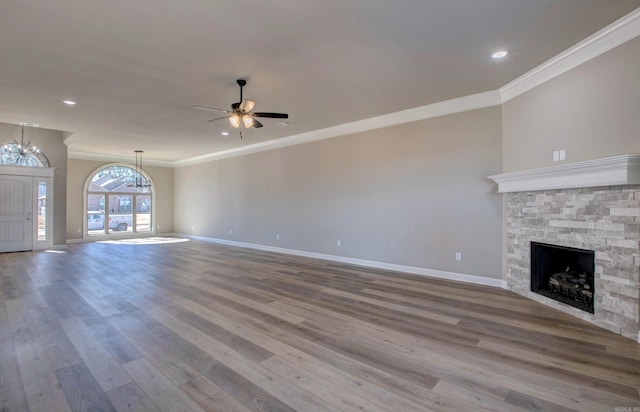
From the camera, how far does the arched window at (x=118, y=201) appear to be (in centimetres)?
1062

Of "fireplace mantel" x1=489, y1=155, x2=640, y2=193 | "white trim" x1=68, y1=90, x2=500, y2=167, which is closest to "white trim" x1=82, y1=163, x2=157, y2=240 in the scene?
"white trim" x1=68, y1=90, x2=500, y2=167

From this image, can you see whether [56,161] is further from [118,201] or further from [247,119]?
[247,119]

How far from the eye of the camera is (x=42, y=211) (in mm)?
8133

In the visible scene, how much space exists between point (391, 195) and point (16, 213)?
30.9 feet

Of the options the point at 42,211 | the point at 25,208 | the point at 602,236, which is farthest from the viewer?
the point at 42,211

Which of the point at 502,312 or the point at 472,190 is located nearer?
the point at 502,312

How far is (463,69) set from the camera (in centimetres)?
392

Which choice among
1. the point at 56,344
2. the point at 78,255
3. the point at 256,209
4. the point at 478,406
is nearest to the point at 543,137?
the point at 478,406

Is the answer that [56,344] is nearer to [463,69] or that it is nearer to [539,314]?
[539,314]

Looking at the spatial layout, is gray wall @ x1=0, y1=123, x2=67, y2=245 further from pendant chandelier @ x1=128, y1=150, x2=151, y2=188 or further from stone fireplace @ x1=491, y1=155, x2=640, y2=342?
stone fireplace @ x1=491, y1=155, x2=640, y2=342

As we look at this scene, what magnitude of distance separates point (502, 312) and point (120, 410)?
3.85m

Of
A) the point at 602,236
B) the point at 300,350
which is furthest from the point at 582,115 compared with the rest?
the point at 300,350

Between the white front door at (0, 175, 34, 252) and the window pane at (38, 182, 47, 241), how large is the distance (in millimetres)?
160

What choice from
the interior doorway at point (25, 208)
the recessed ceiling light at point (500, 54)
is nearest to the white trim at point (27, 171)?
the interior doorway at point (25, 208)
